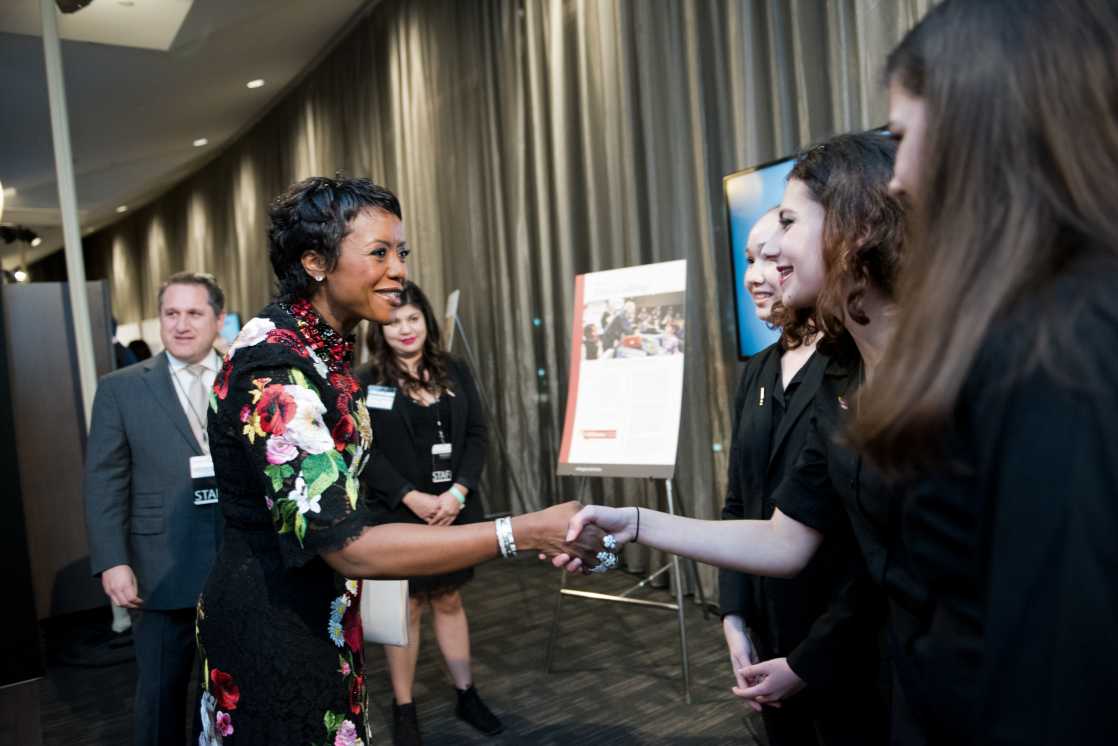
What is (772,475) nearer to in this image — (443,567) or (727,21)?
(443,567)

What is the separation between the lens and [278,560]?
1342 mm

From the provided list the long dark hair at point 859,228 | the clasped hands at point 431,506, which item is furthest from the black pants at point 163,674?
the long dark hair at point 859,228

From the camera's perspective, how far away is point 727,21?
3.74m

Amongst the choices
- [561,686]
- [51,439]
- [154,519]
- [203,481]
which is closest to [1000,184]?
[203,481]

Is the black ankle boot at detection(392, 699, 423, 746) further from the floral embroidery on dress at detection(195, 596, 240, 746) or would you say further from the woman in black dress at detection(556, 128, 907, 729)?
the woman in black dress at detection(556, 128, 907, 729)

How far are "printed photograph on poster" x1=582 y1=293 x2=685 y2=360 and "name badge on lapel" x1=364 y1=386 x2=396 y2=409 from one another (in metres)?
0.92

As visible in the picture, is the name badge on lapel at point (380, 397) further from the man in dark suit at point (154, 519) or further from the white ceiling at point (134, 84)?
the white ceiling at point (134, 84)

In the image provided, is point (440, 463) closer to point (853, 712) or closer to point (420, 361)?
point (420, 361)

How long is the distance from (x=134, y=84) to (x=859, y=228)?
7257 mm

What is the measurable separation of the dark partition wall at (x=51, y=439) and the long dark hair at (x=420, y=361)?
8.40 feet

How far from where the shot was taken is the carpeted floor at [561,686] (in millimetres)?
2793

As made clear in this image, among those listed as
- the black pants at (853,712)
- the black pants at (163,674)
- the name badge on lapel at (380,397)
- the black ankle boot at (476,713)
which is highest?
the name badge on lapel at (380,397)

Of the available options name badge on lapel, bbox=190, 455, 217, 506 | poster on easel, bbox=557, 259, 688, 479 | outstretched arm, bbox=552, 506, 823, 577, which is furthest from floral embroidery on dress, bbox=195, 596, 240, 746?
poster on easel, bbox=557, 259, 688, 479

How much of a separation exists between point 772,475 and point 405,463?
5.68ft
